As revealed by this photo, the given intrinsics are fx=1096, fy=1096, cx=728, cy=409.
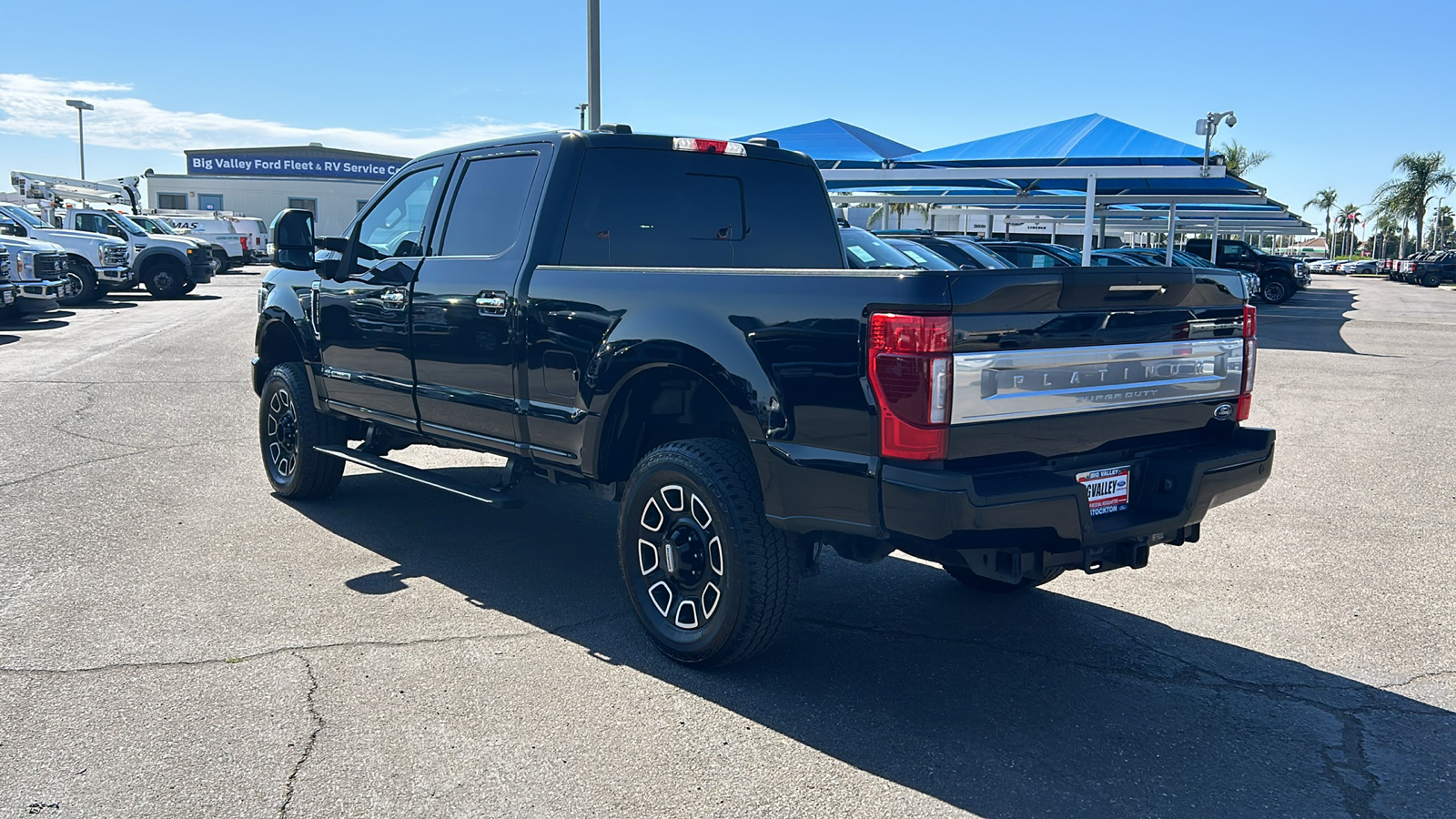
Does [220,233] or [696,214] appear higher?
[220,233]

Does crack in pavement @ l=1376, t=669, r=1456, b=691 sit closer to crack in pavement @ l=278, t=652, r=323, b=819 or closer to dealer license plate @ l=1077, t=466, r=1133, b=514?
dealer license plate @ l=1077, t=466, r=1133, b=514

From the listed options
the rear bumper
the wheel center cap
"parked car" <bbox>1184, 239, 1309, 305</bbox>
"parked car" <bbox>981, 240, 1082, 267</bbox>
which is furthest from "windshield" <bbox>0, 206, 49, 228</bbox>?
"parked car" <bbox>1184, 239, 1309, 305</bbox>

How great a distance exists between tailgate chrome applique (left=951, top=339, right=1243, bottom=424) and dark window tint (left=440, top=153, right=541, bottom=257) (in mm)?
2444

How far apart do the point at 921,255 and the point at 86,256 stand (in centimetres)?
1876

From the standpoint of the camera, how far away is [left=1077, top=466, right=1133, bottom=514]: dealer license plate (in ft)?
12.2

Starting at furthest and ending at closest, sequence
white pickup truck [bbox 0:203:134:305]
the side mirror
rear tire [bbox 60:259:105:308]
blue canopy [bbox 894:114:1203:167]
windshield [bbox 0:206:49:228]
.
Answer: rear tire [bbox 60:259:105:308]
white pickup truck [bbox 0:203:134:305]
windshield [bbox 0:206:49:228]
blue canopy [bbox 894:114:1203:167]
the side mirror

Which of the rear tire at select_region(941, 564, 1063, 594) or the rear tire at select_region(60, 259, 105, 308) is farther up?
the rear tire at select_region(60, 259, 105, 308)

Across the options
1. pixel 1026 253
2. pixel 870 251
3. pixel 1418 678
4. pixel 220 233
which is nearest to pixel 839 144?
pixel 1026 253

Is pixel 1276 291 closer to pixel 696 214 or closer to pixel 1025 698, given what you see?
pixel 696 214

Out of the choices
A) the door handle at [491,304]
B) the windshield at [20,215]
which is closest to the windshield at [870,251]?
the door handle at [491,304]

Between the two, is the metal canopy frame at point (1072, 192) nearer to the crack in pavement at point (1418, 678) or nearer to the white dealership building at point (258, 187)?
the crack in pavement at point (1418, 678)

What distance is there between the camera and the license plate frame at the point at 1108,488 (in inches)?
146

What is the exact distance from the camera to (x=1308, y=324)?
2325 cm

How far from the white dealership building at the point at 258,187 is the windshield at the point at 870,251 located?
52.2 meters
